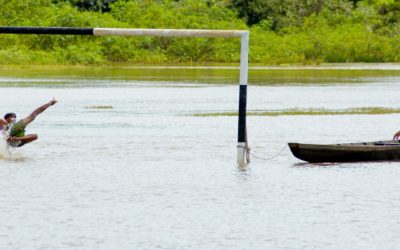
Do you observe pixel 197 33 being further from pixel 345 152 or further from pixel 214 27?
pixel 214 27

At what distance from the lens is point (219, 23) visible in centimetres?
7069

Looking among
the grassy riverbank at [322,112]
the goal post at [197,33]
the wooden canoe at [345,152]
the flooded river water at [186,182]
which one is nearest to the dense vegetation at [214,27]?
the flooded river water at [186,182]

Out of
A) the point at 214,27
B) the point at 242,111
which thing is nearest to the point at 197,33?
the point at 242,111

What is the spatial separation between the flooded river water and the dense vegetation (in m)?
25.5

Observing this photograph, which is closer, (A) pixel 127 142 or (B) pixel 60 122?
(A) pixel 127 142

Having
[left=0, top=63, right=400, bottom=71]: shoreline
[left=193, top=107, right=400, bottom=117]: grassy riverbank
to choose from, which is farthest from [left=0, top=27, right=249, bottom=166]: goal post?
[left=0, top=63, right=400, bottom=71]: shoreline

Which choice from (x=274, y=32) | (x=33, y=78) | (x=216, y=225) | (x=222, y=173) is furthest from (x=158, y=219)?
(x=274, y=32)

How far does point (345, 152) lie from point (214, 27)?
48390mm

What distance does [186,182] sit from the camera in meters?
20.1

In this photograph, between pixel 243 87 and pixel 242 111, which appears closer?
pixel 243 87

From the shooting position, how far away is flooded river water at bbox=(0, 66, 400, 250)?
49.2ft

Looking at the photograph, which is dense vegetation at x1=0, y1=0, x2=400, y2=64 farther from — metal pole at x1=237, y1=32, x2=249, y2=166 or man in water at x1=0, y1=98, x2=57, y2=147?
metal pole at x1=237, y1=32, x2=249, y2=166

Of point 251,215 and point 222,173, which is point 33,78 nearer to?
point 222,173

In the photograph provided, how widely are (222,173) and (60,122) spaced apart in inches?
464
